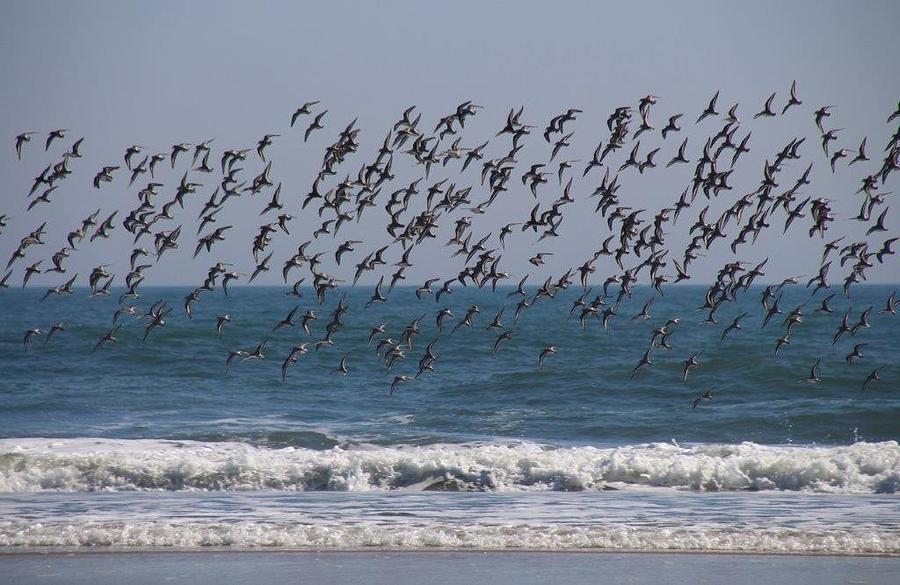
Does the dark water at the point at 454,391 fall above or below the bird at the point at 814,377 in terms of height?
below

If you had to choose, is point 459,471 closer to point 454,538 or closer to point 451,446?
point 451,446

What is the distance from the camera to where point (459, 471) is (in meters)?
26.6

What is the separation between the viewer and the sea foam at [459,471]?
84.5 feet

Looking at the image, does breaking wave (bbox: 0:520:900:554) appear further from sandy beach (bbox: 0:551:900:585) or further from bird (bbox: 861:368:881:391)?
bird (bbox: 861:368:881:391)

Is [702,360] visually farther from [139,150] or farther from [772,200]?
[139,150]

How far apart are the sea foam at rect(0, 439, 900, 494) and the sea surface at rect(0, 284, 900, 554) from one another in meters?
0.06

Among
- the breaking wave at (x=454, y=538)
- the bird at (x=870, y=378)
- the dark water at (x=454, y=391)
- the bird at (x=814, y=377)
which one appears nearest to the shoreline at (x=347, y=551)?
the breaking wave at (x=454, y=538)

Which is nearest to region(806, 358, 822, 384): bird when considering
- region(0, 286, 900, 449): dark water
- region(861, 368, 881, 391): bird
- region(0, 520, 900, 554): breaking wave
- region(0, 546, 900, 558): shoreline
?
region(0, 286, 900, 449): dark water

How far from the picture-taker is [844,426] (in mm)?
35438

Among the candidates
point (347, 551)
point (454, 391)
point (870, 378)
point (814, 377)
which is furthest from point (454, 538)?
point (814, 377)

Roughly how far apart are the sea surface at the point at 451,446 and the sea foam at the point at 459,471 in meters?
0.06

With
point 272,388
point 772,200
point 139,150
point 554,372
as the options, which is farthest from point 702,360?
point 139,150

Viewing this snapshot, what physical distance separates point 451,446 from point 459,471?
15.0ft

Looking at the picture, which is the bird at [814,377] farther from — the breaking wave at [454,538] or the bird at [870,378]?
the breaking wave at [454,538]
